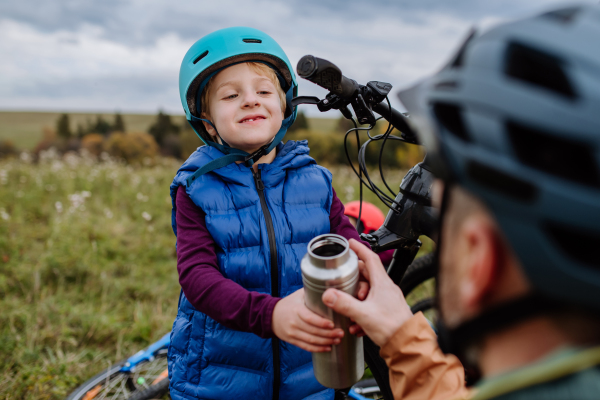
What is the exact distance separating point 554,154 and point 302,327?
2.87 ft

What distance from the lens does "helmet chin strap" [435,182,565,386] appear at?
64 cm

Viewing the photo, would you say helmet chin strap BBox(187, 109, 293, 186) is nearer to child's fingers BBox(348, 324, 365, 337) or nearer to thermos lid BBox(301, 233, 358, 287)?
thermos lid BBox(301, 233, 358, 287)

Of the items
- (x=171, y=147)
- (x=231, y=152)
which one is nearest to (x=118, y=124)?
(x=171, y=147)

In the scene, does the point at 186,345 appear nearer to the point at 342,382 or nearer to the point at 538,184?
the point at 342,382

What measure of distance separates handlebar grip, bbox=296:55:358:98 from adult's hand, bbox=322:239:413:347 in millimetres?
818

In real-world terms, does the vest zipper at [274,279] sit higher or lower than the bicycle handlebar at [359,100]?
lower

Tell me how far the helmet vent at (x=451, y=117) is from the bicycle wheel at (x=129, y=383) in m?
2.55

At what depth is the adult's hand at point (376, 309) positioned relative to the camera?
1100mm

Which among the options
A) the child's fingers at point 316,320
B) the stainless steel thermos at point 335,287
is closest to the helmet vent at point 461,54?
the stainless steel thermos at point 335,287

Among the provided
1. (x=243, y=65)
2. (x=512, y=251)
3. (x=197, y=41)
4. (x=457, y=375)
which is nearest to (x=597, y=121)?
(x=512, y=251)

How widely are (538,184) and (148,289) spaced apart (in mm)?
4174

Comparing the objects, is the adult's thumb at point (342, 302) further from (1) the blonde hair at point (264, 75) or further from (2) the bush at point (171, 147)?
(2) the bush at point (171, 147)

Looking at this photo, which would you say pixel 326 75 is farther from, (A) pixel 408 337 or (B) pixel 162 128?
(B) pixel 162 128

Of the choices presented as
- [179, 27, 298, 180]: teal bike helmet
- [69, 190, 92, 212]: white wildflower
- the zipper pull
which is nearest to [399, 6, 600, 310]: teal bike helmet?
the zipper pull
